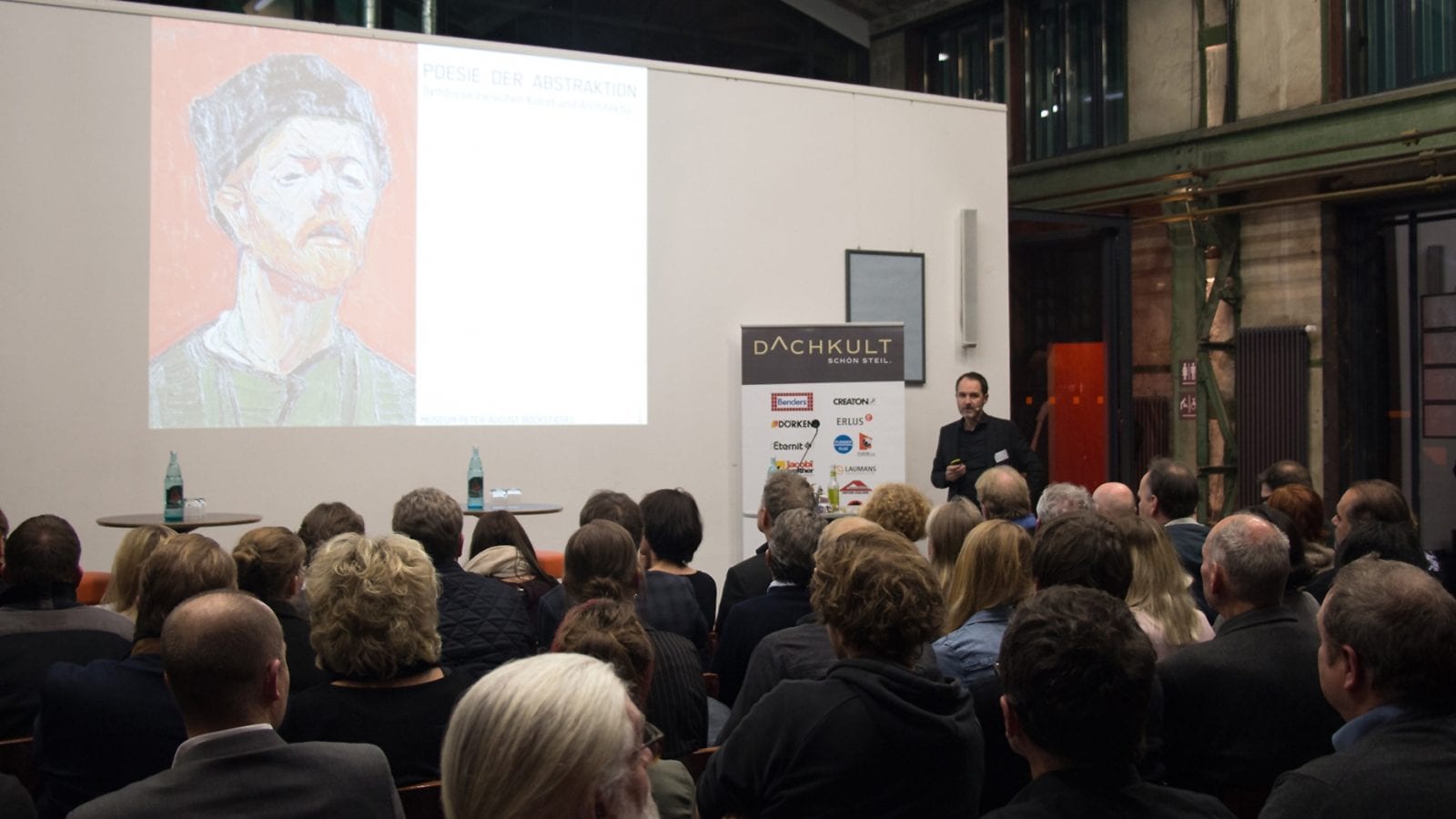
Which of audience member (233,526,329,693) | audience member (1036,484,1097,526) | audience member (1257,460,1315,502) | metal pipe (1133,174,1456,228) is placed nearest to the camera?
audience member (233,526,329,693)

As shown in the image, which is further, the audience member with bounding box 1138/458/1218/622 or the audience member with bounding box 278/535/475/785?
the audience member with bounding box 1138/458/1218/622

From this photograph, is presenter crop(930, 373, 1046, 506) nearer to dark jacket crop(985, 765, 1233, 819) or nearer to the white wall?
the white wall

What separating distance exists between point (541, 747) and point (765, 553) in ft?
9.97

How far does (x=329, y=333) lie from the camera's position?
6379 millimetres

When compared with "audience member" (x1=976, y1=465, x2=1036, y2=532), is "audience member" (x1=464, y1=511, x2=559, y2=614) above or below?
below

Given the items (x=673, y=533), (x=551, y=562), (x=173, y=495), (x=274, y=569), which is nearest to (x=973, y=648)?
(x=673, y=533)

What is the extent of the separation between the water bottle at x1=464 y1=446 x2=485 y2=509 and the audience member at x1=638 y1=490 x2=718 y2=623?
7.74 ft

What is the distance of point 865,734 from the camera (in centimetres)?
193

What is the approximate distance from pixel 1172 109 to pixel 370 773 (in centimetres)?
928

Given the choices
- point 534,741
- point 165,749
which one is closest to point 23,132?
point 165,749

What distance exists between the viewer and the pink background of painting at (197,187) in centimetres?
604

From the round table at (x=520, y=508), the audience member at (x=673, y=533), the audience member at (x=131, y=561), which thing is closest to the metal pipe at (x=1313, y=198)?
the round table at (x=520, y=508)

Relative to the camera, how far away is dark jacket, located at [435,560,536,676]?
3.09 meters

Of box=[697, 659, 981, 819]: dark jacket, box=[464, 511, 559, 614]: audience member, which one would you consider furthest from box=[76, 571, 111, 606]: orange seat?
box=[697, 659, 981, 819]: dark jacket
